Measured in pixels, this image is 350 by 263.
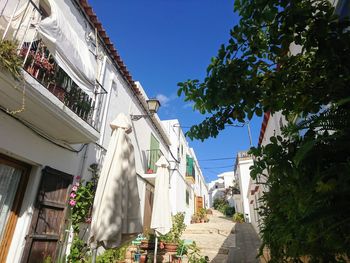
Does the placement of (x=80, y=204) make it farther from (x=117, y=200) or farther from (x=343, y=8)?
(x=343, y=8)

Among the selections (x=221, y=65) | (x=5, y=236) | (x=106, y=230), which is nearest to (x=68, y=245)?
(x=5, y=236)

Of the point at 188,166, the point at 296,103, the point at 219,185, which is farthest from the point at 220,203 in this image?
the point at 296,103

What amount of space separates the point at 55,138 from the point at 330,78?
5.49m

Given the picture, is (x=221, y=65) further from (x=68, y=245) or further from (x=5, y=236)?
(x=68, y=245)

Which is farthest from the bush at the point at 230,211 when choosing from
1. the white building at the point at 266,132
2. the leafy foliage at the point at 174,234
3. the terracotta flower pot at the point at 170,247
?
the terracotta flower pot at the point at 170,247

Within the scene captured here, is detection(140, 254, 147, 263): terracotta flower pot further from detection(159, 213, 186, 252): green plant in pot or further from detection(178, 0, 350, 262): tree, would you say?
detection(178, 0, 350, 262): tree

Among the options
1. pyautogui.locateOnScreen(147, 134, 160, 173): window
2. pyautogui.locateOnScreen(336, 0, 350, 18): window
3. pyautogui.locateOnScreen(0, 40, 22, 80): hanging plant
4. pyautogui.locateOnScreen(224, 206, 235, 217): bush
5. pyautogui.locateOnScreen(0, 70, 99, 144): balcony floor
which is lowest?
pyautogui.locateOnScreen(336, 0, 350, 18): window

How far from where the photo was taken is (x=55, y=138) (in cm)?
548

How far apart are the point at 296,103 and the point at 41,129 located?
5.02 meters

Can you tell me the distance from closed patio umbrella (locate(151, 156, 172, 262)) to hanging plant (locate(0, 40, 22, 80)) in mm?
4985

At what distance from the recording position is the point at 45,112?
179 inches

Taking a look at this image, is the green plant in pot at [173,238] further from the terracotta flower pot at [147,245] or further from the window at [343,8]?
the window at [343,8]

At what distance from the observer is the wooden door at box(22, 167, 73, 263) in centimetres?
459

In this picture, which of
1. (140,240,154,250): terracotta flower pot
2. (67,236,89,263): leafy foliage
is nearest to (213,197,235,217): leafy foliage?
(140,240,154,250): terracotta flower pot
